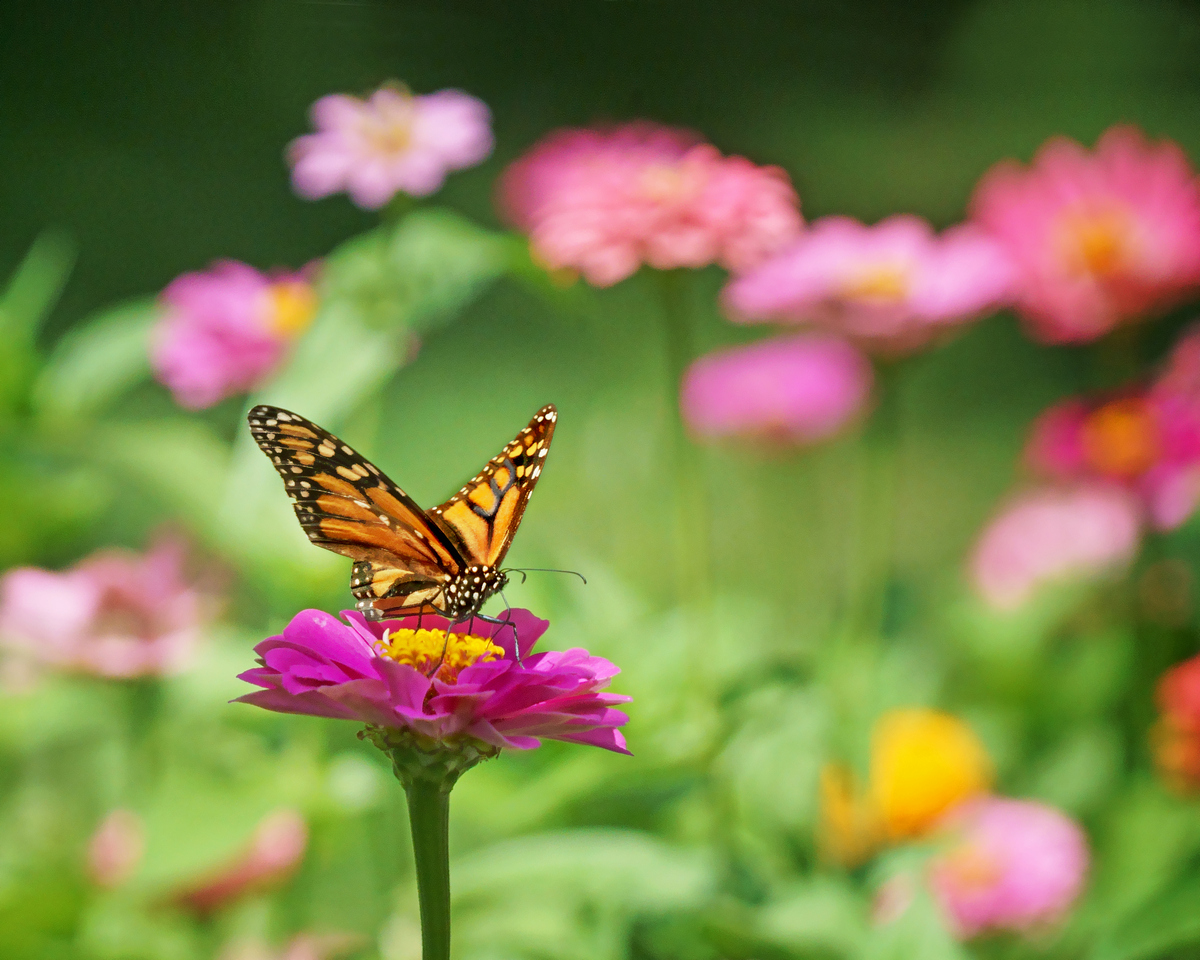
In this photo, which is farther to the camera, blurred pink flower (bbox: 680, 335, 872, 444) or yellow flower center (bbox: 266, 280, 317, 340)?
blurred pink flower (bbox: 680, 335, 872, 444)

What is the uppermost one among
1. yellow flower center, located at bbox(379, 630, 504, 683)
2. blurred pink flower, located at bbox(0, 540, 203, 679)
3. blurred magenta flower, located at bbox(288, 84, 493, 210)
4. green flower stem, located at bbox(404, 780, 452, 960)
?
blurred magenta flower, located at bbox(288, 84, 493, 210)

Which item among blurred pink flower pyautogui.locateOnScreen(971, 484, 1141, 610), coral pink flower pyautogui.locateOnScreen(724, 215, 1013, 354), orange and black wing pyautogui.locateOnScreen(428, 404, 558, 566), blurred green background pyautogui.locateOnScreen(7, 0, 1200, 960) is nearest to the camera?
orange and black wing pyautogui.locateOnScreen(428, 404, 558, 566)

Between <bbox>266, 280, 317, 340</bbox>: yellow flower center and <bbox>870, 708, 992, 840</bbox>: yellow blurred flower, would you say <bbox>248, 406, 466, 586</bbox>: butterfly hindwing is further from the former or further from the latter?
<bbox>870, 708, 992, 840</bbox>: yellow blurred flower

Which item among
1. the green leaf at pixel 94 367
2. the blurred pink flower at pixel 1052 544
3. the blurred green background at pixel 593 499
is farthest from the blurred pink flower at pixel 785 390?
the green leaf at pixel 94 367

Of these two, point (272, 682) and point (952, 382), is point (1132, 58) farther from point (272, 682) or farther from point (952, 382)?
point (272, 682)

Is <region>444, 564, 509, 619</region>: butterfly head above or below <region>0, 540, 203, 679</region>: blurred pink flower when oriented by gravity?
below

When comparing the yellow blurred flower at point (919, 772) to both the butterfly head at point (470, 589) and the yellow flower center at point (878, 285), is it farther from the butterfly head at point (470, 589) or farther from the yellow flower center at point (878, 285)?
the butterfly head at point (470, 589)

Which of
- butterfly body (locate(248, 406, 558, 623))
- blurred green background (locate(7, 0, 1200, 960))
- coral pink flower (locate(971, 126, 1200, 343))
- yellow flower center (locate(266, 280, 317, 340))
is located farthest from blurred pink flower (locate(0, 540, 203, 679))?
coral pink flower (locate(971, 126, 1200, 343))
